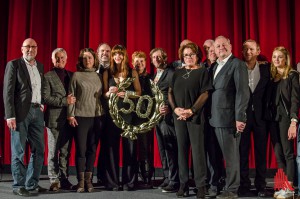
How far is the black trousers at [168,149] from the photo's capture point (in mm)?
4715

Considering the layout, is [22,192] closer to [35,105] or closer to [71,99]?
[35,105]

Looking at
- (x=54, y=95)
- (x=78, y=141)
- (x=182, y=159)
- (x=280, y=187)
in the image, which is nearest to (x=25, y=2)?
(x=54, y=95)

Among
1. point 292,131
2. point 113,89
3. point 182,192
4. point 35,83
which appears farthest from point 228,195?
point 35,83

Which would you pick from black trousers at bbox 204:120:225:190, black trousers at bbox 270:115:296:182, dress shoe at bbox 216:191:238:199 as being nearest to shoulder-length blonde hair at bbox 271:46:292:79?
black trousers at bbox 270:115:296:182

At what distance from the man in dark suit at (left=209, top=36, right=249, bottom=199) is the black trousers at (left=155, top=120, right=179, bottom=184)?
0.66 metres

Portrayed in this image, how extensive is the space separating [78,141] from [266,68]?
227 centimetres

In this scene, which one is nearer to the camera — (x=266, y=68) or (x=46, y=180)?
(x=266, y=68)

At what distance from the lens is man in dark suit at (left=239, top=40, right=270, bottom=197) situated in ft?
14.7

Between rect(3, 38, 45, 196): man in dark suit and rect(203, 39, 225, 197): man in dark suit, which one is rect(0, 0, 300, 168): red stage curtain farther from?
rect(3, 38, 45, 196): man in dark suit

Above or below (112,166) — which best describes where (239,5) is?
above

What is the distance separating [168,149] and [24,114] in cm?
167

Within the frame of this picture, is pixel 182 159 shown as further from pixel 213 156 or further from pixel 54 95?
pixel 54 95

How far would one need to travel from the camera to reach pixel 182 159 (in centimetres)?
438

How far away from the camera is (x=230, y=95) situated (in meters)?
4.24
